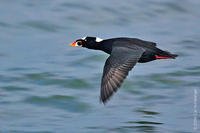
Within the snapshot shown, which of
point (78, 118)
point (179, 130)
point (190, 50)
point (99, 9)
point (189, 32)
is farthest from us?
point (99, 9)

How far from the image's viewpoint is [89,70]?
10.3 meters

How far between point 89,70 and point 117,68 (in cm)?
268

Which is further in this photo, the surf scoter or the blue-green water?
the blue-green water

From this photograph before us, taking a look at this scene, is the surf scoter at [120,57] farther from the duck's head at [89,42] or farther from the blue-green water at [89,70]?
the blue-green water at [89,70]

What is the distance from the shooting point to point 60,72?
1026 cm

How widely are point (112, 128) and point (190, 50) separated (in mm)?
3501

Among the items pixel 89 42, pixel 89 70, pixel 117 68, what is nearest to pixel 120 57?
pixel 117 68

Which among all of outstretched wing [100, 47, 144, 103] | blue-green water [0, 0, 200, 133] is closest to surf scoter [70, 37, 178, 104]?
outstretched wing [100, 47, 144, 103]

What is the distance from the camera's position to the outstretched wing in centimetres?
739

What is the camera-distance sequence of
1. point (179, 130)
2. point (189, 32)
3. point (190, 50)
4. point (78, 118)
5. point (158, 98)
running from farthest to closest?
point (189, 32)
point (190, 50)
point (158, 98)
point (78, 118)
point (179, 130)

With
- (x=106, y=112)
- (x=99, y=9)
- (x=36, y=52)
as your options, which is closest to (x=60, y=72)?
(x=36, y=52)

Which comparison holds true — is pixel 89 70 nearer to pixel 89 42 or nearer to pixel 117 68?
pixel 89 42

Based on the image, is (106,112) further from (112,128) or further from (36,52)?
(36,52)

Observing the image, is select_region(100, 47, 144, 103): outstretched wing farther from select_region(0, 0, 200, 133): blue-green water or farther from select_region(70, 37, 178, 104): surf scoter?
select_region(0, 0, 200, 133): blue-green water
